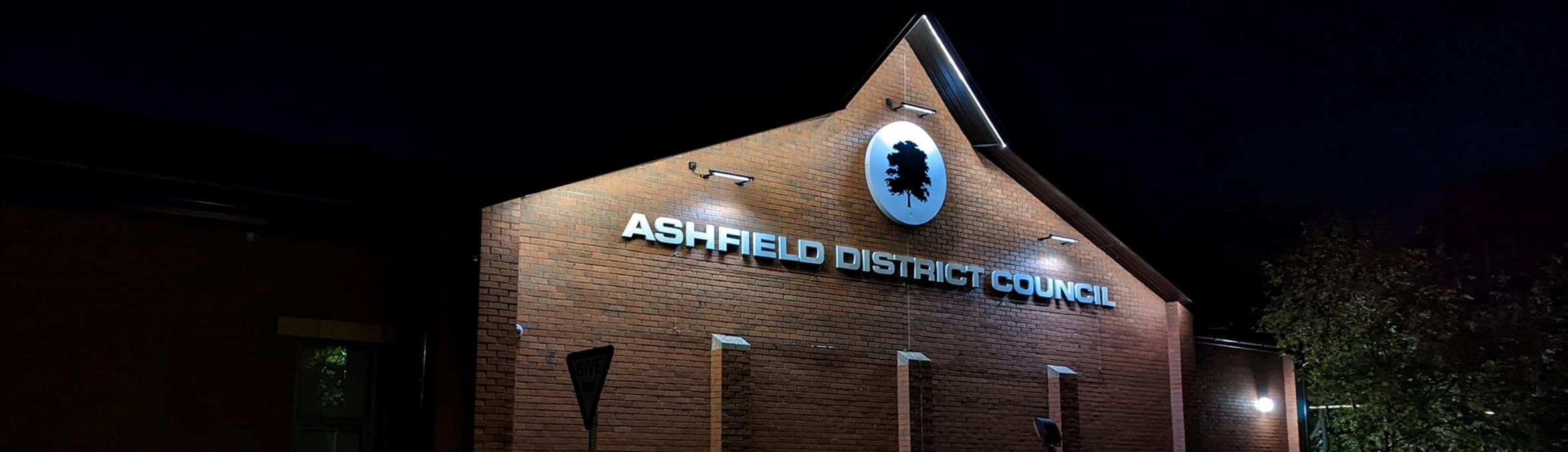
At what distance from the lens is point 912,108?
19.7m

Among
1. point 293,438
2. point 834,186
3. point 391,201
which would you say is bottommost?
point 293,438

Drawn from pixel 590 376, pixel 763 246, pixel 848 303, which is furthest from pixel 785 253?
pixel 590 376

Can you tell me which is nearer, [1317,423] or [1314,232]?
[1314,232]

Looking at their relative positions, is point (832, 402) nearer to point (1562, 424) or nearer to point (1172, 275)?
point (1172, 275)

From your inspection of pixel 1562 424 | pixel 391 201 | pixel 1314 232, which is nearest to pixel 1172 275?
pixel 1314 232

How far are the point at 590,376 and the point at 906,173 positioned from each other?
10.0 metres

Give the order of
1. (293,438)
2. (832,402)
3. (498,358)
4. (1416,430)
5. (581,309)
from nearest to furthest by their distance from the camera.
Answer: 1. (293,438)
2. (498,358)
3. (581,309)
4. (832,402)
5. (1416,430)

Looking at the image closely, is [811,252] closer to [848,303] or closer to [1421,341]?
[848,303]

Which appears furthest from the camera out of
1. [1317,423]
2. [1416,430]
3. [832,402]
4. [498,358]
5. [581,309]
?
[1317,423]

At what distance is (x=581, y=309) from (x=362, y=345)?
3.17 m

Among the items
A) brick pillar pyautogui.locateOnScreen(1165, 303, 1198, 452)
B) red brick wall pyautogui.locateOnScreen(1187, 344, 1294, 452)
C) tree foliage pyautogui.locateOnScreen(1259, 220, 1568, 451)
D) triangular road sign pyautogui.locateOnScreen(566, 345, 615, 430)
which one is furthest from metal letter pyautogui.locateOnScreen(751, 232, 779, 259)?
tree foliage pyautogui.locateOnScreen(1259, 220, 1568, 451)

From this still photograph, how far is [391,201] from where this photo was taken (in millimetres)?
12719

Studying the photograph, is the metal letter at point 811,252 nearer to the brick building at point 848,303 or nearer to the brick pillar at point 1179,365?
the brick building at point 848,303

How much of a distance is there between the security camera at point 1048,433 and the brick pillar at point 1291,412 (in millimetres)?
7512
